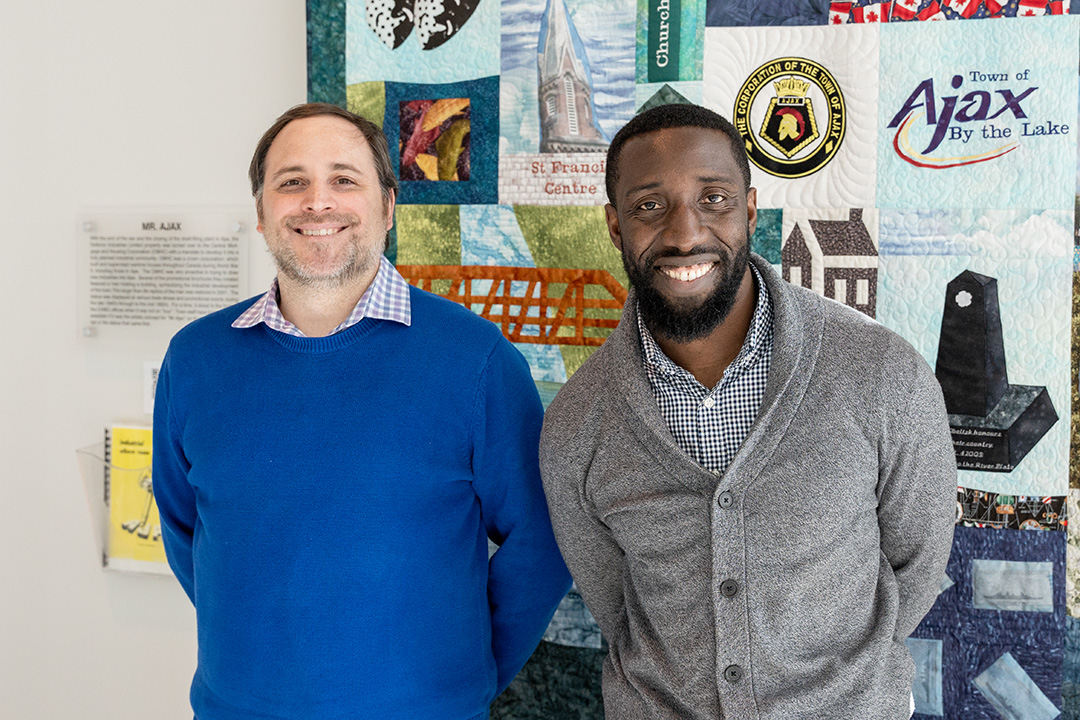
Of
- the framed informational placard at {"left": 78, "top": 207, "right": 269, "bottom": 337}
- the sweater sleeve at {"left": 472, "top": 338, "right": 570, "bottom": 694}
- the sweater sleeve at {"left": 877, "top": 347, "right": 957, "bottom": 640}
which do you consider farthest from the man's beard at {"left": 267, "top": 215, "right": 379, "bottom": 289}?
the sweater sleeve at {"left": 877, "top": 347, "right": 957, "bottom": 640}

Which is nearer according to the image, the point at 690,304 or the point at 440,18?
the point at 690,304

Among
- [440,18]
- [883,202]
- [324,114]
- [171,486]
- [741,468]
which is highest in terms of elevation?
[440,18]

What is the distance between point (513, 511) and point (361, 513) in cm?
24

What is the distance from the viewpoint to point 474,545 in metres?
1.45

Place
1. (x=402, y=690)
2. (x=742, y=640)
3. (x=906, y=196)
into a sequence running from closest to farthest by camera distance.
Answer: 1. (x=742, y=640)
2. (x=402, y=690)
3. (x=906, y=196)

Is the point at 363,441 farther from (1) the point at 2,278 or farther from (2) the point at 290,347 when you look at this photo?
(1) the point at 2,278

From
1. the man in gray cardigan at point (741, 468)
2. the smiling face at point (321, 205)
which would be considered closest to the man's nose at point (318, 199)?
the smiling face at point (321, 205)

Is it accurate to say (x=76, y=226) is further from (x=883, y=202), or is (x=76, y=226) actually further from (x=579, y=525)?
(x=883, y=202)

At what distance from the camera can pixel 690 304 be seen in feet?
4.03

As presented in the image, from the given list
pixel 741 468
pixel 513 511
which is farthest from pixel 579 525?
pixel 741 468

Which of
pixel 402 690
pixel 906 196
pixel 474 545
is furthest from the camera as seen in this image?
pixel 906 196

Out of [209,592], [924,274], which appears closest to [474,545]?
[209,592]

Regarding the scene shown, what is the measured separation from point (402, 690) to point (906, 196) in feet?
3.93

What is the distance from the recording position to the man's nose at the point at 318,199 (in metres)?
1.43
